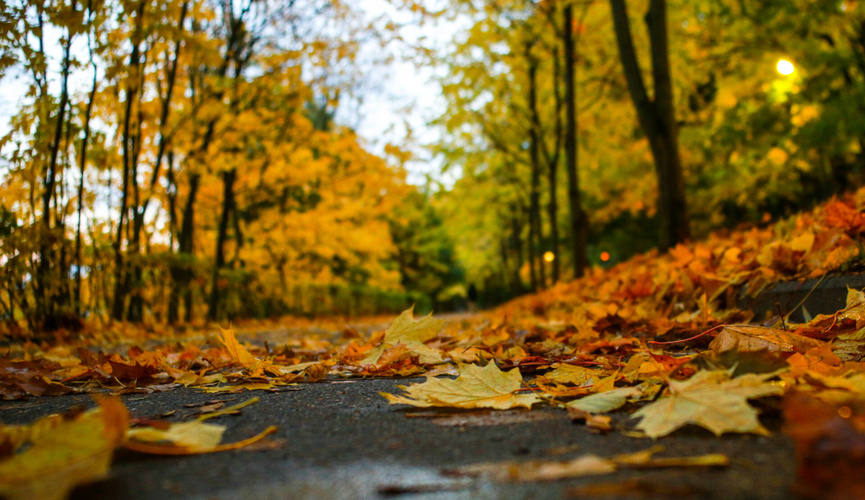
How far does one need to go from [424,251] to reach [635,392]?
3009 cm

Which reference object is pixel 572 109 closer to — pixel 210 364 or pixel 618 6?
pixel 618 6

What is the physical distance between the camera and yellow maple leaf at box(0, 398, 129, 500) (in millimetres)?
688

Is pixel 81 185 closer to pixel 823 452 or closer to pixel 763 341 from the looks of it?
pixel 763 341

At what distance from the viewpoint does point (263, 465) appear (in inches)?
34.9

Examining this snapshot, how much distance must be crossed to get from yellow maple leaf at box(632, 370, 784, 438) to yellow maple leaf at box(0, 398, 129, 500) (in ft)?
2.77

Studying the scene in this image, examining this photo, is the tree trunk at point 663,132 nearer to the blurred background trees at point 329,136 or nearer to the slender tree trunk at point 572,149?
the blurred background trees at point 329,136

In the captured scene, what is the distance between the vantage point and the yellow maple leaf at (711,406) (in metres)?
0.93

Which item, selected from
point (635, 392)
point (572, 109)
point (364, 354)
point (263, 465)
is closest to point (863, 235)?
point (635, 392)

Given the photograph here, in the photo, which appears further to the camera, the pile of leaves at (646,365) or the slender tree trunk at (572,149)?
the slender tree trunk at (572,149)

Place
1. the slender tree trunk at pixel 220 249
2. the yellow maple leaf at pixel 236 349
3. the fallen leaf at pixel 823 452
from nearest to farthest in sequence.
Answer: the fallen leaf at pixel 823 452 → the yellow maple leaf at pixel 236 349 → the slender tree trunk at pixel 220 249

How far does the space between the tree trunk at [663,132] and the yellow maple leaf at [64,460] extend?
17.6 ft

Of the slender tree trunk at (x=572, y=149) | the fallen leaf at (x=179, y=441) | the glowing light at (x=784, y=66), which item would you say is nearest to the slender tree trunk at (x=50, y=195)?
the fallen leaf at (x=179, y=441)

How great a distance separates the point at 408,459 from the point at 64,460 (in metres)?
0.49

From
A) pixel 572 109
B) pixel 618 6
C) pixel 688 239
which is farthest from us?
pixel 572 109
